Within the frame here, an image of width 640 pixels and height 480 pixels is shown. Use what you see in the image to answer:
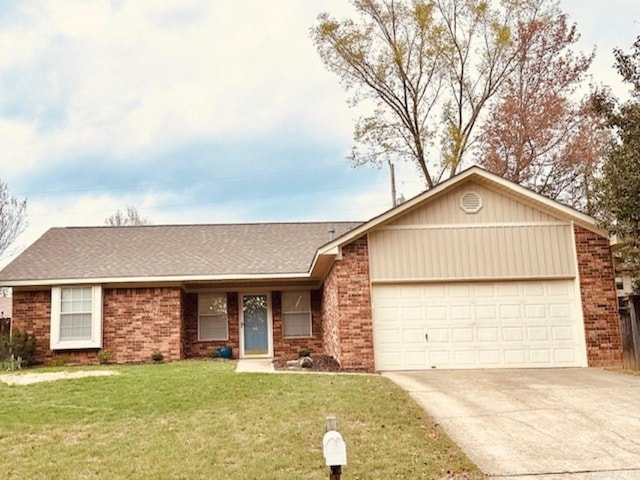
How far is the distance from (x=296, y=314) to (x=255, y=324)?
1283 millimetres

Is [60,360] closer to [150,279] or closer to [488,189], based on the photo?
[150,279]

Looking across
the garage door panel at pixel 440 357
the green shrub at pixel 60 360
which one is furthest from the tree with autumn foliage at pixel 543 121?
the green shrub at pixel 60 360

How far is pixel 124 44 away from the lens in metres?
15.0

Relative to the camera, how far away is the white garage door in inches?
524

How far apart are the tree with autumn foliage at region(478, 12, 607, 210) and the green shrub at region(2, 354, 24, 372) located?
58.1 ft

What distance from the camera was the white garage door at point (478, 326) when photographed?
13.3m

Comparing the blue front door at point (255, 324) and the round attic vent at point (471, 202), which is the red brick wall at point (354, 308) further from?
the blue front door at point (255, 324)

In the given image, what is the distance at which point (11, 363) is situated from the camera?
605 inches

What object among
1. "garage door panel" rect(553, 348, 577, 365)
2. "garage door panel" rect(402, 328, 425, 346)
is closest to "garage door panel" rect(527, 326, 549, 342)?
"garage door panel" rect(553, 348, 577, 365)

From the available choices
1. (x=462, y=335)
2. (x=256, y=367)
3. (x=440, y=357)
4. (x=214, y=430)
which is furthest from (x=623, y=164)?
(x=214, y=430)

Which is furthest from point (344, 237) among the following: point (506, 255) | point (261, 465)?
point (261, 465)

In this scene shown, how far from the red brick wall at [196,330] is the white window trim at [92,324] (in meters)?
2.46

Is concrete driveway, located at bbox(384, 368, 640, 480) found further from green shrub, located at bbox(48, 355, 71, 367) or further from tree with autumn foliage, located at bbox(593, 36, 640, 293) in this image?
green shrub, located at bbox(48, 355, 71, 367)

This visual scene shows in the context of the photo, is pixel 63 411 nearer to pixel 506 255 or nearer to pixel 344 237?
pixel 344 237
